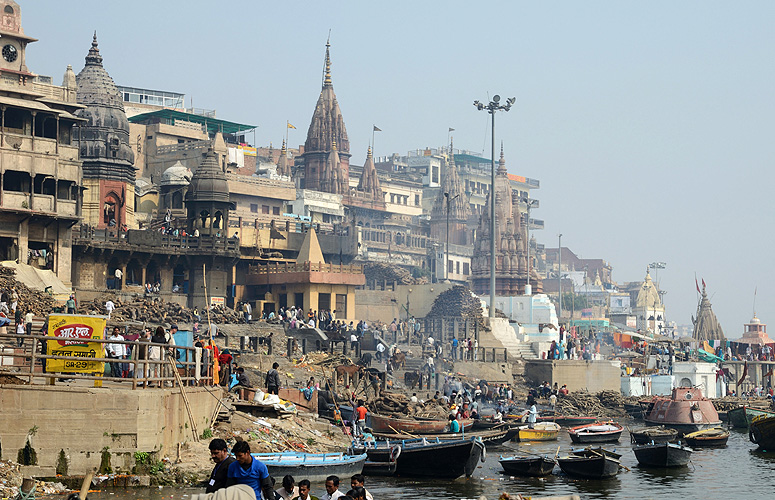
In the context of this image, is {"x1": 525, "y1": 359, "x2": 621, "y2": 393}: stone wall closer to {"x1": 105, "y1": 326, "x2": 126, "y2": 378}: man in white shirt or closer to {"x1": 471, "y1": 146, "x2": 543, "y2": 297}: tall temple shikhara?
{"x1": 471, "y1": 146, "x2": 543, "y2": 297}: tall temple shikhara

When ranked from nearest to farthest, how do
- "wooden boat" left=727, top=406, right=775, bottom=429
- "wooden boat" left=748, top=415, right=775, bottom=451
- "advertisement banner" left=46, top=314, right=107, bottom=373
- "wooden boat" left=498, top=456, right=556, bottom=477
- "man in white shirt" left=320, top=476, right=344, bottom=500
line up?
"man in white shirt" left=320, top=476, right=344, bottom=500 < "advertisement banner" left=46, top=314, right=107, bottom=373 < "wooden boat" left=498, top=456, right=556, bottom=477 < "wooden boat" left=748, top=415, right=775, bottom=451 < "wooden boat" left=727, top=406, right=775, bottom=429

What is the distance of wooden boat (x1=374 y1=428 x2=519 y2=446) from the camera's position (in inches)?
1183

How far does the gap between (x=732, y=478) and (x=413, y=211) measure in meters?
96.3

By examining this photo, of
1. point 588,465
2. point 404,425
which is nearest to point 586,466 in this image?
point 588,465

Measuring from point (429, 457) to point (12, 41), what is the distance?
32.7 m

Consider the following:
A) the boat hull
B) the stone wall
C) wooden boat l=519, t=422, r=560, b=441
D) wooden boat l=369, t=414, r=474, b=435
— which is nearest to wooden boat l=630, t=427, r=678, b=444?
wooden boat l=519, t=422, r=560, b=441

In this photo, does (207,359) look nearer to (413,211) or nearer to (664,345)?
(664,345)

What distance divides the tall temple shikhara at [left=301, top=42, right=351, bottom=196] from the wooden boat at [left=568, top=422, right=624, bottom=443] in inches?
2760

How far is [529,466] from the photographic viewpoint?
95.2ft

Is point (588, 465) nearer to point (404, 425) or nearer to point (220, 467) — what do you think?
point (404, 425)

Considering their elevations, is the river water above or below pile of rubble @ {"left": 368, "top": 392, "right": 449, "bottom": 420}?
below

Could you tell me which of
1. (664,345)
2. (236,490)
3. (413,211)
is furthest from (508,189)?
(236,490)

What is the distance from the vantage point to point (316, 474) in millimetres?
23266

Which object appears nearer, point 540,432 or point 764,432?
point 540,432
